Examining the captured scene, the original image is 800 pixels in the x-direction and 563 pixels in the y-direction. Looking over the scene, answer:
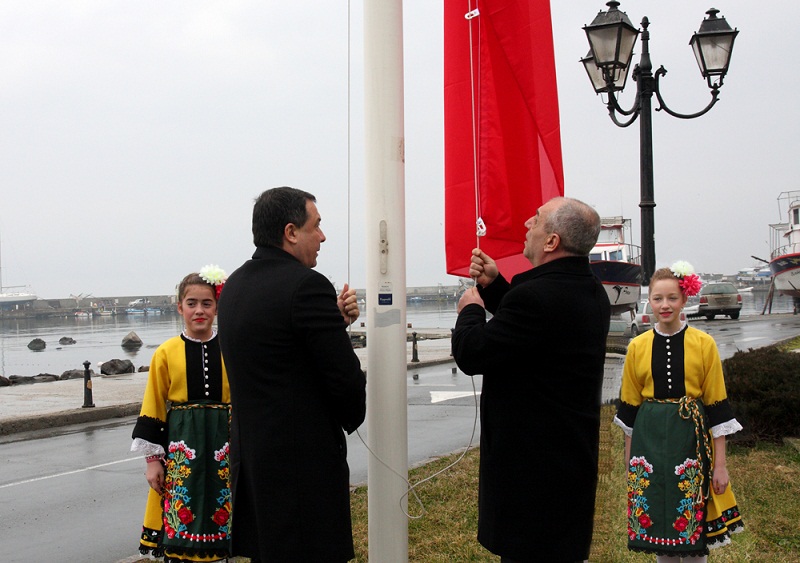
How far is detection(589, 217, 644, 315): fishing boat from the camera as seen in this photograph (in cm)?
2872

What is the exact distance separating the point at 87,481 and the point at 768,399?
7576 mm

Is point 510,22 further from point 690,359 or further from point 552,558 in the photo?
point 552,558

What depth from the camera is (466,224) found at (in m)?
4.03

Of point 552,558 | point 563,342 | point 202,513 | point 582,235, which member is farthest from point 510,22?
point 202,513

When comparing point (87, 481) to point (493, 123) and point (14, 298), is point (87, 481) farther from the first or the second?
point (14, 298)

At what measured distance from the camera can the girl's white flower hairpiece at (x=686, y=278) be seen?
4582 millimetres

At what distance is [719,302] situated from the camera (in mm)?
40344

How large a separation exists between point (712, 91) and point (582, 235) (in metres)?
7.36

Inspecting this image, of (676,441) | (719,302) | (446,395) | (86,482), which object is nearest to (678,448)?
(676,441)

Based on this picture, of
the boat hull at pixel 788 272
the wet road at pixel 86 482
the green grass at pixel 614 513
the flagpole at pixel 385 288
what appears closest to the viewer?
the flagpole at pixel 385 288

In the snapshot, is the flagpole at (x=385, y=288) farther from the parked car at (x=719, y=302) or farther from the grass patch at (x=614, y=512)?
the parked car at (x=719, y=302)

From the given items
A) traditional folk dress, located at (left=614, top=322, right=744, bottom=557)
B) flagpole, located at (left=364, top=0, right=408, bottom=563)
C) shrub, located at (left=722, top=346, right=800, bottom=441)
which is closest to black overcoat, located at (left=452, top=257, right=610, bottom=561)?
flagpole, located at (left=364, top=0, right=408, bottom=563)

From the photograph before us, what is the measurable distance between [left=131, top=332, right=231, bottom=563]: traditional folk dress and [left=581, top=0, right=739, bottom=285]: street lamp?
548 cm

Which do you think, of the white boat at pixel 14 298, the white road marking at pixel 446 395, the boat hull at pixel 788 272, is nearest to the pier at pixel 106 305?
the white boat at pixel 14 298
